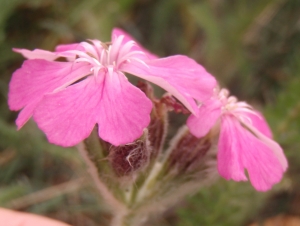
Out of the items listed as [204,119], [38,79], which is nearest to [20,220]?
[38,79]

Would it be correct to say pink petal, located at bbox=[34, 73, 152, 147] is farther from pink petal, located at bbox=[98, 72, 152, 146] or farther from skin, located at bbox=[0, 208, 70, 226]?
skin, located at bbox=[0, 208, 70, 226]

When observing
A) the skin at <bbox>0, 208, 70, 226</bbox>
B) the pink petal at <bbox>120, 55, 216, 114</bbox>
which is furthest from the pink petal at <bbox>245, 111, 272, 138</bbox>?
the skin at <bbox>0, 208, 70, 226</bbox>

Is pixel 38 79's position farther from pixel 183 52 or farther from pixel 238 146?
pixel 183 52

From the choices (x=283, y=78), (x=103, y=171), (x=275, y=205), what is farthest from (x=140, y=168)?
(x=283, y=78)

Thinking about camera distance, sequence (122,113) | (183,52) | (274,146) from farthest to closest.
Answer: (183,52) < (274,146) < (122,113)

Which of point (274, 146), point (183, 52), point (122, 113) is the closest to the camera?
point (122, 113)

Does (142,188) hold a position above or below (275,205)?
above

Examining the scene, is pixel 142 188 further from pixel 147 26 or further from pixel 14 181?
pixel 147 26
